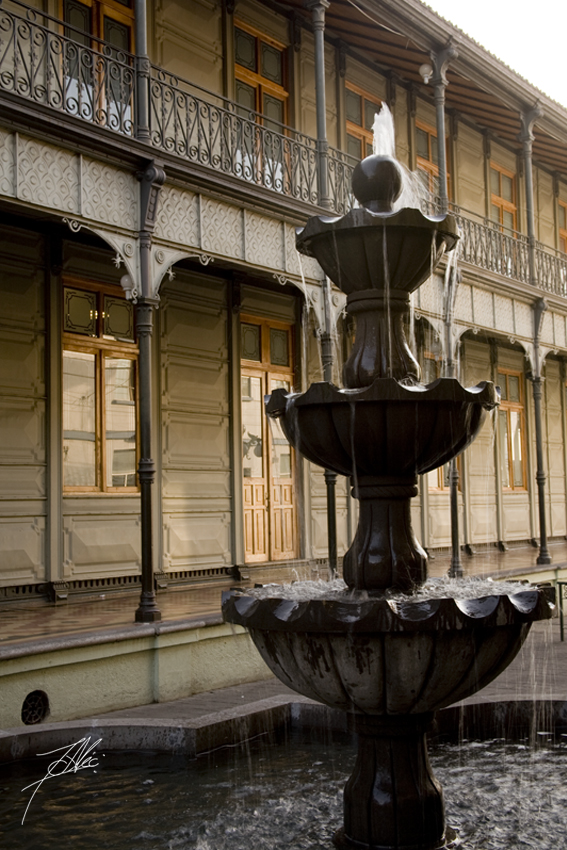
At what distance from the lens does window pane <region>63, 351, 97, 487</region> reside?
415 inches

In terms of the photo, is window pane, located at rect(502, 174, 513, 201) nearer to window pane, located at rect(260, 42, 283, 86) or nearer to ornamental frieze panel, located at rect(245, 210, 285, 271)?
window pane, located at rect(260, 42, 283, 86)

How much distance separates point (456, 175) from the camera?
17.5 metres

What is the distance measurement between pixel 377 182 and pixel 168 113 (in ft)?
23.5

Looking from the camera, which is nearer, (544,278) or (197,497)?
(197,497)

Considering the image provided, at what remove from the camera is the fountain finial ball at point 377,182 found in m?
4.50

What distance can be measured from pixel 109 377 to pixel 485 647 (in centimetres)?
793

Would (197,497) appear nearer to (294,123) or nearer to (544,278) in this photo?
(294,123)

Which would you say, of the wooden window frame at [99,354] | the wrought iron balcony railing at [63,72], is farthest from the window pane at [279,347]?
the wrought iron balcony railing at [63,72]

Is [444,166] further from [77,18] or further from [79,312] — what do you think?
[79,312]

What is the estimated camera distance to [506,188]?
1922 cm

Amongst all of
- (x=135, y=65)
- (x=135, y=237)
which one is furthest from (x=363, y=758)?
(x=135, y=65)

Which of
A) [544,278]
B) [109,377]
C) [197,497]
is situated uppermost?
[544,278]

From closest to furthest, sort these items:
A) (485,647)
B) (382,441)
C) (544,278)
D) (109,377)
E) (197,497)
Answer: (485,647) → (382,441) → (109,377) → (197,497) → (544,278)

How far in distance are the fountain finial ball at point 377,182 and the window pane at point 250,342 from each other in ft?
28.2
